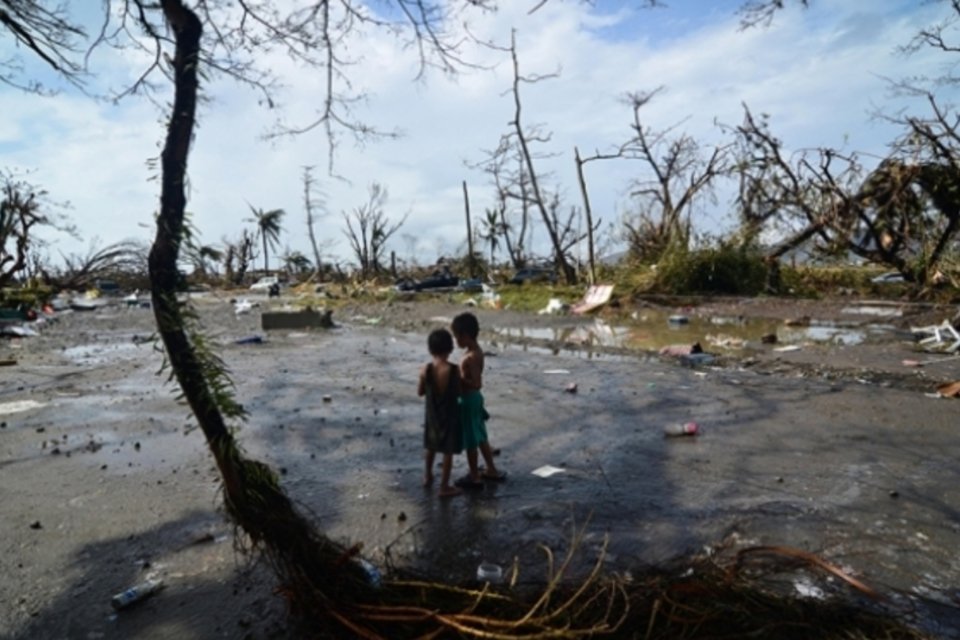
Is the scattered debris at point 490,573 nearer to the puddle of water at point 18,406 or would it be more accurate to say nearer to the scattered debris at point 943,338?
the puddle of water at point 18,406

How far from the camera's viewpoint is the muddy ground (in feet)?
8.29


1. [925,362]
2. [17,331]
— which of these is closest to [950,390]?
[925,362]

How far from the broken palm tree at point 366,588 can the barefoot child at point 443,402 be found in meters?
0.99

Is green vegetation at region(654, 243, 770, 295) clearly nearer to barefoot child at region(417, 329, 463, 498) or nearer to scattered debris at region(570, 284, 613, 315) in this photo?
scattered debris at region(570, 284, 613, 315)

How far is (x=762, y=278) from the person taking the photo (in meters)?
14.2

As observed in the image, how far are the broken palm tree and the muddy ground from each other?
18 centimetres

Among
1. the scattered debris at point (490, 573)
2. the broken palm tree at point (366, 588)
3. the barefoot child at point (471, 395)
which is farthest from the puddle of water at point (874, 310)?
the scattered debris at point (490, 573)

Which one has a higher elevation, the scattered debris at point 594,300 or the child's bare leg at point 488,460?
the scattered debris at point 594,300

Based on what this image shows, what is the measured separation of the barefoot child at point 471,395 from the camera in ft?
11.1

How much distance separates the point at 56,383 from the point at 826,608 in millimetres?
7562

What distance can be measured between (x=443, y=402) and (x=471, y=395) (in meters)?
0.16

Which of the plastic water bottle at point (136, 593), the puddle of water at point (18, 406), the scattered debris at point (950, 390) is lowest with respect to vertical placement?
the scattered debris at point (950, 390)

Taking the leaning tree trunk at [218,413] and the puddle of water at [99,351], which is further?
the puddle of water at [99,351]

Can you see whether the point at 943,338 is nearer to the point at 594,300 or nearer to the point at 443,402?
the point at 594,300
